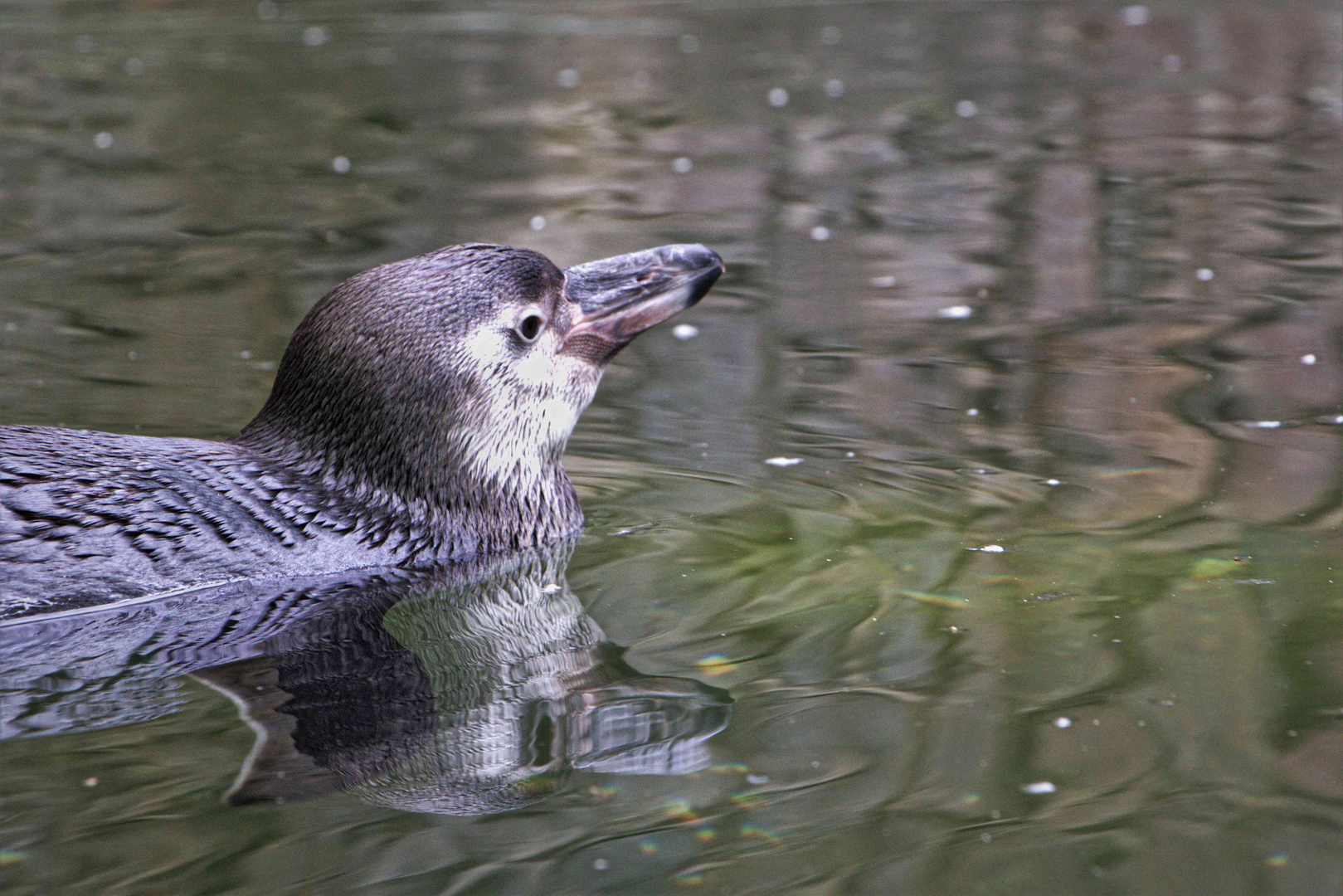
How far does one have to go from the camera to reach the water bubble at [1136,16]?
13637 millimetres

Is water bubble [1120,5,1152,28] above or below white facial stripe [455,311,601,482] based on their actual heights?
above

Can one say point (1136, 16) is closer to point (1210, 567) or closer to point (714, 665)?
point (1210, 567)

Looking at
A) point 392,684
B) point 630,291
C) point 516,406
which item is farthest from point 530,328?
point 392,684

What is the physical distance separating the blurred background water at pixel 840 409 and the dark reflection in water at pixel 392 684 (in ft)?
0.21

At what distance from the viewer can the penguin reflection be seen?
338 cm

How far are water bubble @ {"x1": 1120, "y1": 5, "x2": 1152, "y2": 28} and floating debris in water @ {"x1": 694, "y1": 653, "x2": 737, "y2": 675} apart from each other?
36.0 feet

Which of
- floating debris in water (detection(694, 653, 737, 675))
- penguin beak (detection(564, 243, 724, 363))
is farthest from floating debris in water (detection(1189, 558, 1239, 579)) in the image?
penguin beak (detection(564, 243, 724, 363))

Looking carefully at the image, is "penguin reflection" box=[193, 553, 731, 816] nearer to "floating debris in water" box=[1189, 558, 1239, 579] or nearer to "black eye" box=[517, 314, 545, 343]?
"black eye" box=[517, 314, 545, 343]

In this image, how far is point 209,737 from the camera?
354 cm

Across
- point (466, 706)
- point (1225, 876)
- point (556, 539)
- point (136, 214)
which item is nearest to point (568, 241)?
point (136, 214)

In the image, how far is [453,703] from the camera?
3.80 metres

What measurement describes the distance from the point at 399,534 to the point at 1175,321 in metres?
3.46

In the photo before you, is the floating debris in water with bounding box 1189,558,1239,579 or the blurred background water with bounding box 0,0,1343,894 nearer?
the blurred background water with bounding box 0,0,1343,894

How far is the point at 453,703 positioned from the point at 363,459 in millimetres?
979
